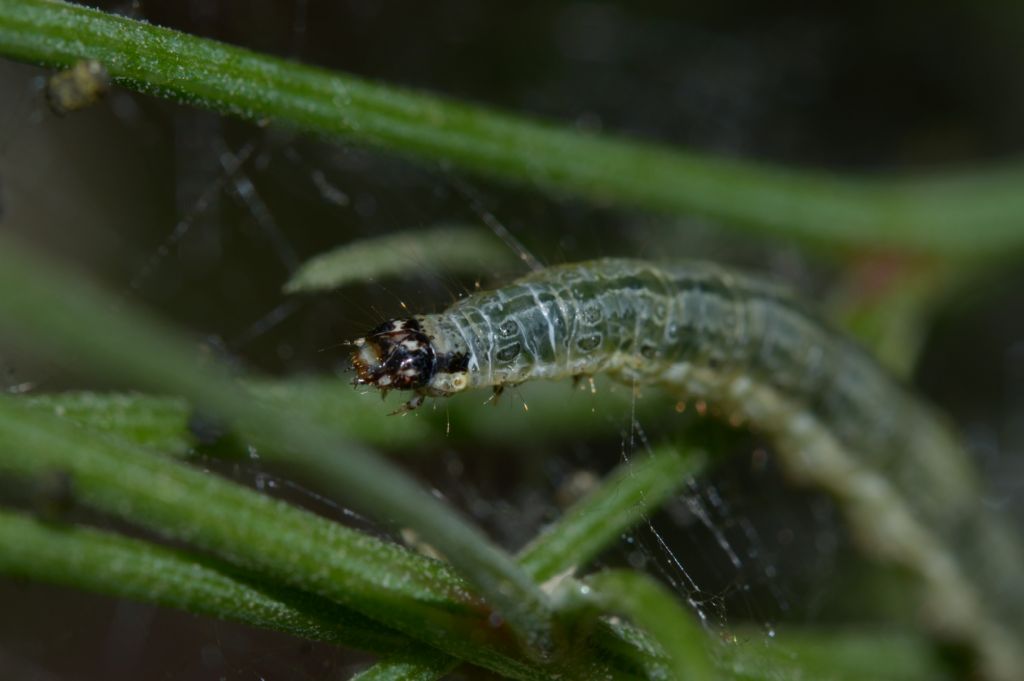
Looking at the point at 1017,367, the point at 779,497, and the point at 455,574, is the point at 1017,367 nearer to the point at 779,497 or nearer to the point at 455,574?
the point at 779,497

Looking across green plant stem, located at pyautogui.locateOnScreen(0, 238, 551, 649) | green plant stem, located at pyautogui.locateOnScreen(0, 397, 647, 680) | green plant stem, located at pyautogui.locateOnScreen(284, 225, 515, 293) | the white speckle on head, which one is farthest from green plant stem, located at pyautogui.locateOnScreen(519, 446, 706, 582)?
green plant stem, located at pyautogui.locateOnScreen(284, 225, 515, 293)

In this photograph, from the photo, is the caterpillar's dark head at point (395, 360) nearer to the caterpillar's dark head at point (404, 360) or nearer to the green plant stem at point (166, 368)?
the caterpillar's dark head at point (404, 360)

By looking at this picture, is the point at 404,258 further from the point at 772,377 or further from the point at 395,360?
the point at 772,377

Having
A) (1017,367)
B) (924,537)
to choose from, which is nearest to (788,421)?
(924,537)

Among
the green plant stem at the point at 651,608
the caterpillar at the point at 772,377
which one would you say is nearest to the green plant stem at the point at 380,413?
the caterpillar at the point at 772,377

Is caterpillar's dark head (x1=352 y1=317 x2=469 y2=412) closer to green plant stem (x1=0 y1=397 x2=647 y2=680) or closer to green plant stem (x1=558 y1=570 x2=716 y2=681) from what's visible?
green plant stem (x1=0 y1=397 x2=647 y2=680)

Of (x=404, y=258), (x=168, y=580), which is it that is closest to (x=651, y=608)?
(x=168, y=580)

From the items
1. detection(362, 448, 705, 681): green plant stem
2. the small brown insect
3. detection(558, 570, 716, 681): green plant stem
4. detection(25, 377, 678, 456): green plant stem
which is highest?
the small brown insect
